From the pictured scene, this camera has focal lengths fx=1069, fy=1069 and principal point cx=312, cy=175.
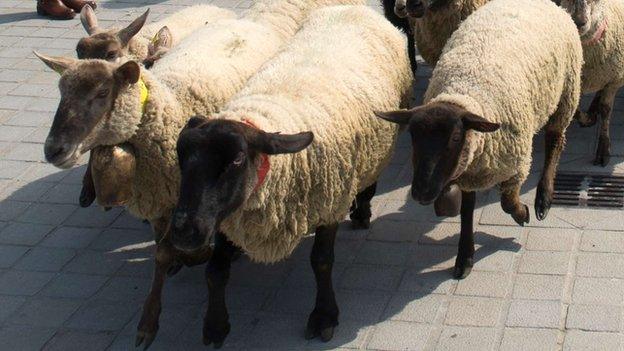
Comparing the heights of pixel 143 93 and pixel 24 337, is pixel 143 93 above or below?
above

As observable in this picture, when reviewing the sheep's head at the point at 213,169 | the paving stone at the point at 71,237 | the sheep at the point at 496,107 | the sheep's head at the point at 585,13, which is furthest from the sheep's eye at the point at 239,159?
the sheep's head at the point at 585,13

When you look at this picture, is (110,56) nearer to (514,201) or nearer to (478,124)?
(478,124)

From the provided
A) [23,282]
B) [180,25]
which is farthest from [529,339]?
[180,25]

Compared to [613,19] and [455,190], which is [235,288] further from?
[613,19]

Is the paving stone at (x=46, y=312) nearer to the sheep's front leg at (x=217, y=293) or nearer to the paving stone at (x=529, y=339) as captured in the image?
the sheep's front leg at (x=217, y=293)

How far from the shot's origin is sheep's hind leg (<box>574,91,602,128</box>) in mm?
7234

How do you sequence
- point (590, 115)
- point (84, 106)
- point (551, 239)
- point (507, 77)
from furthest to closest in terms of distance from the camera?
point (590, 115) < point (551, 239) < point (507, 77) < point (84, 106)

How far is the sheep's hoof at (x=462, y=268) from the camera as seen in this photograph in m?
5.64

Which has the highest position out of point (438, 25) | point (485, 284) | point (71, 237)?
point (438, 25)

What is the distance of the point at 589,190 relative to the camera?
6.48 metres

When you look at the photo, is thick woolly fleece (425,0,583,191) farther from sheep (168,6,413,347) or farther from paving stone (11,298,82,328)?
paving stone (11,298,82,328)

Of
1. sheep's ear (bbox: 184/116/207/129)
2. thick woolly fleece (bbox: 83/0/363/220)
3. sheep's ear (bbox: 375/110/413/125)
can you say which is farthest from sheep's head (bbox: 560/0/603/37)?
sheep's ear (bbox: 184/116/207/129)

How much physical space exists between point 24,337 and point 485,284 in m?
2.38

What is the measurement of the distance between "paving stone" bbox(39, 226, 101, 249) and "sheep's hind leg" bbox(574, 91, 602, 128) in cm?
328
